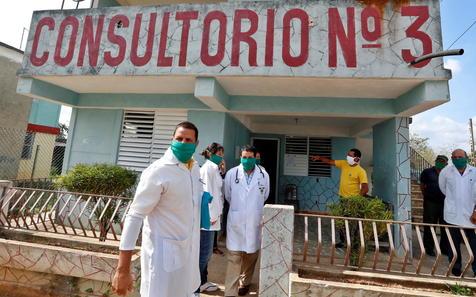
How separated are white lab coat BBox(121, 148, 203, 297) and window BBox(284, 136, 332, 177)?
693 cm

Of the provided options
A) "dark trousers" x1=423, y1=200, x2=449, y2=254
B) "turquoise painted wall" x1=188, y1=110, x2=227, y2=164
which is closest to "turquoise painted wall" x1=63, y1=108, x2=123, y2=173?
"turquoise painted wall" x1=188, y1=110, x2=227, y2=164

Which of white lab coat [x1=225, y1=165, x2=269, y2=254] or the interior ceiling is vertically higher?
the interior ceiling

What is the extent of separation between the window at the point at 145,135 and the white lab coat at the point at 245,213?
3.07 meters

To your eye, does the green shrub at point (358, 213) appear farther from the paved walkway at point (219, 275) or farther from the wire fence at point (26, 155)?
the wire fence at point (26, 155)

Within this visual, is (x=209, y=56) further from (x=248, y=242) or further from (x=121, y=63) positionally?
(x=248, y=242)

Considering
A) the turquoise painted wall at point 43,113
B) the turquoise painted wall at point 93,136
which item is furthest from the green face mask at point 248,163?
the turquoise painted wall at point 43,113

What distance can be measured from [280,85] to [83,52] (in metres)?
3.85

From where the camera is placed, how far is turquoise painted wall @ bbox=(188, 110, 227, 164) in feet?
18.5

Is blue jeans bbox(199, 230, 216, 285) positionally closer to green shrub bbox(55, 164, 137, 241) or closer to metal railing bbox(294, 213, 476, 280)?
metal railing bbox(294, 213, 476, 280)

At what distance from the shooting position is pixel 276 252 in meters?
2.96

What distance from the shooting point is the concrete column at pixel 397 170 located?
495cm

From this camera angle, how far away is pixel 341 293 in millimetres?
2707

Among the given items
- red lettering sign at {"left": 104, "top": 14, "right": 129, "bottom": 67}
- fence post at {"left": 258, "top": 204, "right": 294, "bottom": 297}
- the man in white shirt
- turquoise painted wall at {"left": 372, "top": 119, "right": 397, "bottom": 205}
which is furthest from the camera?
turquoise painted wall at {"left": 372, "top": 119, "right": 397, "bottom": 205}

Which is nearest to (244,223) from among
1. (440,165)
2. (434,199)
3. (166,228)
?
(166,228)
